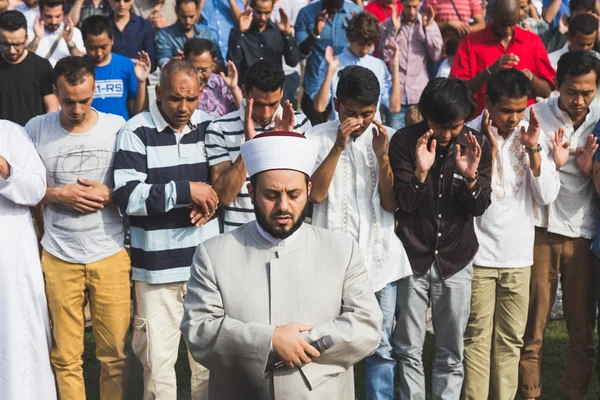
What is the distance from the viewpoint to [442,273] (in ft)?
18.0

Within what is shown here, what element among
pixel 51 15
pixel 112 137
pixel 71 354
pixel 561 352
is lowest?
pixel 561 352

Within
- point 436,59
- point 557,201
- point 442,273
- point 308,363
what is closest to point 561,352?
point 557,201

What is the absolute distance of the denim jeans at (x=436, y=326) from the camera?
18.2 feet

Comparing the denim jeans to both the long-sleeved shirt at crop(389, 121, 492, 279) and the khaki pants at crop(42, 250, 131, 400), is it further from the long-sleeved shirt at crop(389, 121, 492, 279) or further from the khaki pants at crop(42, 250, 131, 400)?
the khaki pants at crop(42, 250, 131, 400)

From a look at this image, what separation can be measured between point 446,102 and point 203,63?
8.68 ft

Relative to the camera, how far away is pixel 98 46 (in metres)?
7.45

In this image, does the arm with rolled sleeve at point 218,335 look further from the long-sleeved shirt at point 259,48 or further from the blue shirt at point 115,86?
the long-sleeved shirt at point 259,48

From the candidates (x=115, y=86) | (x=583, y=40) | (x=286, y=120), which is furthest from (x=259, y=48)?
(x=286, y=120)

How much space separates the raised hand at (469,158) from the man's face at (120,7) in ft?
14.7

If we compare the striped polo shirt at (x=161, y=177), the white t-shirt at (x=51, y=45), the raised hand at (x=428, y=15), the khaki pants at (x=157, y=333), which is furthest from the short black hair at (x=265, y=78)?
the raised hand at (x=428, y=15)

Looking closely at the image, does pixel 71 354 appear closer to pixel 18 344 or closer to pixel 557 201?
pixel 18 344

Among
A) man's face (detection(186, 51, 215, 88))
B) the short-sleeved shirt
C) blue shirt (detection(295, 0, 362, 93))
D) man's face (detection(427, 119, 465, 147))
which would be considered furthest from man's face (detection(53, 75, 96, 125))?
the short-sleeved shirt

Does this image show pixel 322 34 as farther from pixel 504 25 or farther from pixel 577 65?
pixel 577 65

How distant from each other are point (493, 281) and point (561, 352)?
2048 mm
